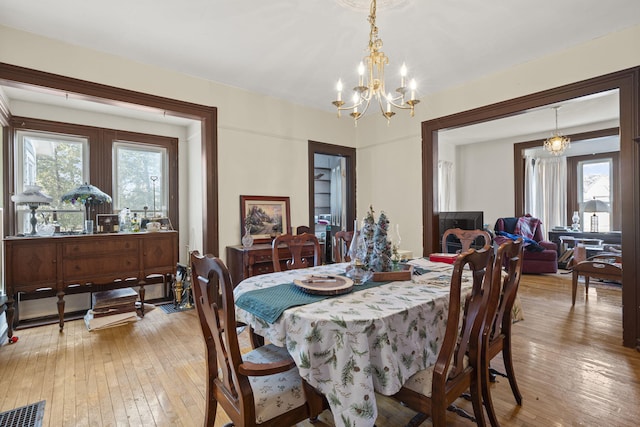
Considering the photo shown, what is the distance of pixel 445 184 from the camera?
7.25 meters

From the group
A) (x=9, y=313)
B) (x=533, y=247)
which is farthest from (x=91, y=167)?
(x=533, y=247)

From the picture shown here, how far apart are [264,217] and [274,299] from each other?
2723mm

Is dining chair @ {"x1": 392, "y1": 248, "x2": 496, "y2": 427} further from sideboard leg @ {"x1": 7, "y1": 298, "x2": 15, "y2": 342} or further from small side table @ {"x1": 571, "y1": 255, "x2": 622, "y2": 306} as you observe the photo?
sideboard leg @ {"x1": 7, "y1": 298, "x2": 15, "y2": 342}

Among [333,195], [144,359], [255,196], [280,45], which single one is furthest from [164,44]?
[333,195]

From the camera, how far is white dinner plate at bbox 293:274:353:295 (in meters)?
1.58

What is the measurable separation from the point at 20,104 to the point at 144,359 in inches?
130

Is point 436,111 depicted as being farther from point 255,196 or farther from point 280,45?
point 255,196

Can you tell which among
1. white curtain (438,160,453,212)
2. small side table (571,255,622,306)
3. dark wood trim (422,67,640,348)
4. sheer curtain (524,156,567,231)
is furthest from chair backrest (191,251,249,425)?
sheer curtain (524,156,567,231)

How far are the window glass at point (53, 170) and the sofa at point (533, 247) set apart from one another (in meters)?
6.24

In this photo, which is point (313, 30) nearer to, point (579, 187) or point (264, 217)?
point (264, 217)

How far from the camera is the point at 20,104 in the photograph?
3.62 metres

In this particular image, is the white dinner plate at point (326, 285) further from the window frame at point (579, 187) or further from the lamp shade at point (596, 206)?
the window frame at point (579, 187)

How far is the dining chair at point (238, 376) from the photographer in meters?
1.21

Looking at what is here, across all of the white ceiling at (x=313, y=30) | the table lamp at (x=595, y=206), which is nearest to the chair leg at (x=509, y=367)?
the white ceiling at (x=313, y=30)
